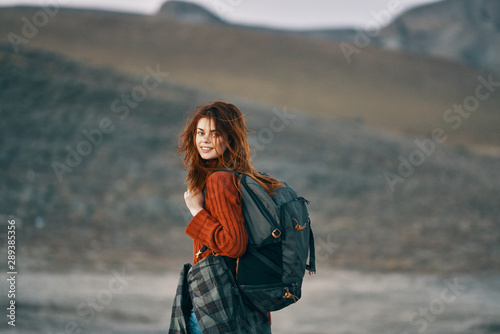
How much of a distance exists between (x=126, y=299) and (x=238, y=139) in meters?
7.67

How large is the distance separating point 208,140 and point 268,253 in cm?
58

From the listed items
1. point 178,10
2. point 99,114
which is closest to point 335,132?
point 99,114

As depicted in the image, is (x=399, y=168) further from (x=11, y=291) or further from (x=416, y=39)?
(x=416, y=39)

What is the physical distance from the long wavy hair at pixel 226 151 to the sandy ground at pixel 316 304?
5309mm

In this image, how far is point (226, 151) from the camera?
2.52 metres

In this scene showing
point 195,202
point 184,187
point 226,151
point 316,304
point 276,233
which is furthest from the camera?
point 184,187

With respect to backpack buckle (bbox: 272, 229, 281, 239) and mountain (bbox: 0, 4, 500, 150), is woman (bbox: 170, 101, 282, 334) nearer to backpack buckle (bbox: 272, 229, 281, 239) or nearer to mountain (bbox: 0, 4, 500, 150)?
backpack buckle (bbox: 272, 229, 281, 239)

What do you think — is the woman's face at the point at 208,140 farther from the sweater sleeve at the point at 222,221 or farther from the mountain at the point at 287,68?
the mountain at the point at 287,68

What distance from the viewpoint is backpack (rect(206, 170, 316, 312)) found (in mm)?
2301

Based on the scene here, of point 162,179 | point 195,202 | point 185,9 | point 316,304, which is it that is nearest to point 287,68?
point 162,179

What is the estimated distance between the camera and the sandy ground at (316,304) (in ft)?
26.4

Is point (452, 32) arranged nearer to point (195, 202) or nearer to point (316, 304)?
point (316, 304)

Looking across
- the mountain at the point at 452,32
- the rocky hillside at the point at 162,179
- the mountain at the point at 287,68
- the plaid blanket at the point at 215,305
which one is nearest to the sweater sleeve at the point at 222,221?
the plaid blanket at the point at 215,305

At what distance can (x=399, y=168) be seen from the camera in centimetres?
2127
